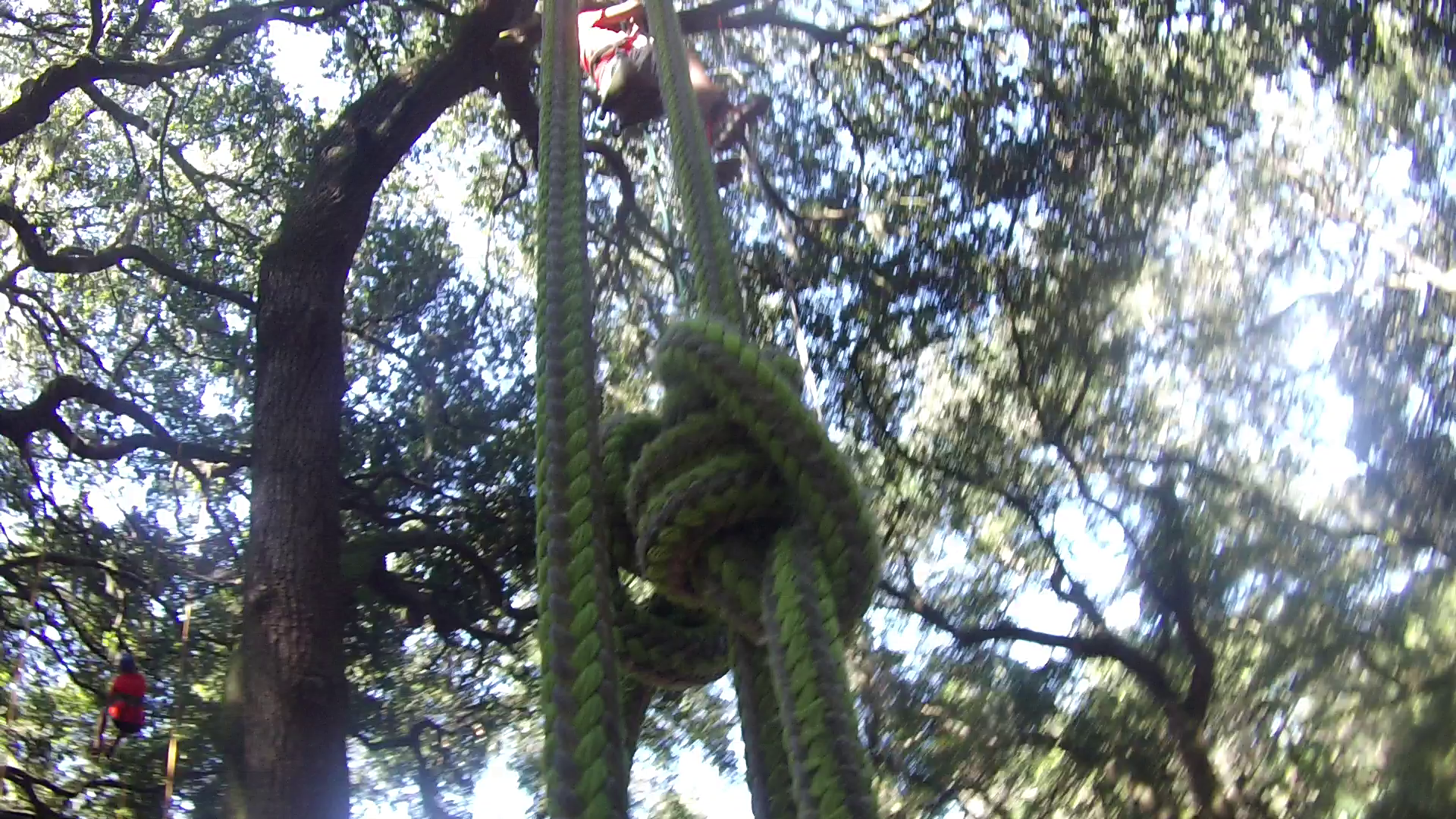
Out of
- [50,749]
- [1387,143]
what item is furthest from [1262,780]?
[50,749]

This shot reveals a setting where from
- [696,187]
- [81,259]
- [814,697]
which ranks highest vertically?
[81,259]

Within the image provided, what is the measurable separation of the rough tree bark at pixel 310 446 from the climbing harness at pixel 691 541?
1767 millimetres

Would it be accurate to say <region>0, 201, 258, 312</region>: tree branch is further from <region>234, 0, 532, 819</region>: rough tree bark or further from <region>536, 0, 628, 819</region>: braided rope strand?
<region>536, 0, 628, 819</region>: braided rope strand

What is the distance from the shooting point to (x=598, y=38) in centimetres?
320

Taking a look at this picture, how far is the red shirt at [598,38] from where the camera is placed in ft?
10.3

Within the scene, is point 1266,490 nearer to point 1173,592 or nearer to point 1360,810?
point 1173,592

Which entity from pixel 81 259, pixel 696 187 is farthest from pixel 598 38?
pixel 81 259

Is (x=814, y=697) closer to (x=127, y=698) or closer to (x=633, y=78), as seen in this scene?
(x=633, y=78)

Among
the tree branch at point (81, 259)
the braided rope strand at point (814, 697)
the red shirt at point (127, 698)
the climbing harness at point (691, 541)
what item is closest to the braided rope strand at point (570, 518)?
the climbing harness at point (691, 541)

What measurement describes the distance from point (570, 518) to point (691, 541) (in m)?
0.15

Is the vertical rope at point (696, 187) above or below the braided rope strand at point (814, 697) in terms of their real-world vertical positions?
above

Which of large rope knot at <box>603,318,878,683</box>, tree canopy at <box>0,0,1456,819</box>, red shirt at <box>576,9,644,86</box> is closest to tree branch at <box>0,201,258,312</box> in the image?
tree canopy at <box>0,0,1456,819</box>

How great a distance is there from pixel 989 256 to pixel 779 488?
4.20m

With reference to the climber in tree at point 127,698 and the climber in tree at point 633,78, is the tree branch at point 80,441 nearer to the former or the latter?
the climber in tree at point 127,698
